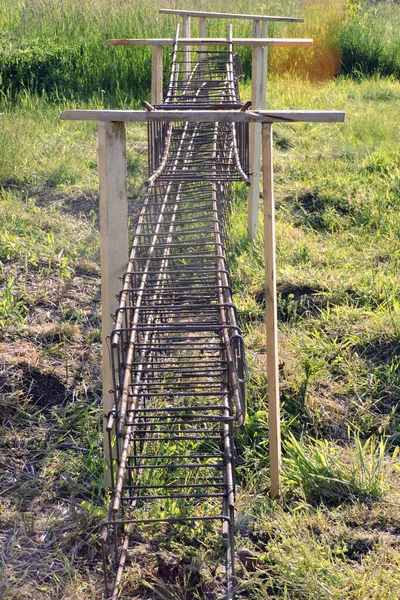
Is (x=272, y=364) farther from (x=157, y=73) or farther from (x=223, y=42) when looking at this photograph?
(x=157, y=73)

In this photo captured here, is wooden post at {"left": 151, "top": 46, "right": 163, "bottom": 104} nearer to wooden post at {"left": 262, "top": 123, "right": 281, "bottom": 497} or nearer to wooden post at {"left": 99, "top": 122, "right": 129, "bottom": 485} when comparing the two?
wooden post at {"left": 262, "top": 123, "right": 281, "bottom": 497}

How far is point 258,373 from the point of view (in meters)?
3.56

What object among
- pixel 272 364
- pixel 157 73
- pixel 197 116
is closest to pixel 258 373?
pixel 272 364

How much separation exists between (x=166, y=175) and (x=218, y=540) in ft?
4.51

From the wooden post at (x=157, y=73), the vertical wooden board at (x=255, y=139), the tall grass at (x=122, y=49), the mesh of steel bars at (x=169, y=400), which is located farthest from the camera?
the tall grass at (x=122, y=49)

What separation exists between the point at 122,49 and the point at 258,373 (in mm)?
5787

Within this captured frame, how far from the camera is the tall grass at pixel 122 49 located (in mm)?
8000

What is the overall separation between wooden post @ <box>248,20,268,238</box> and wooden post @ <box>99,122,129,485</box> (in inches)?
94.7

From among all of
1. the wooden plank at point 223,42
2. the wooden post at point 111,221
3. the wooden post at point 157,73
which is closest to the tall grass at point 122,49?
the wooden post at point 157,73

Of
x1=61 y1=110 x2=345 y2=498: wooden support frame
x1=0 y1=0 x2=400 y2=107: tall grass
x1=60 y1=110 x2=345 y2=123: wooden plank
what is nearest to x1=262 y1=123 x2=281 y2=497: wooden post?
x1=61 y1=110 x2=345 y2=498: wooden support frame

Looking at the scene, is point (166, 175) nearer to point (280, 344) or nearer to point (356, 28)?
point (280, 344)

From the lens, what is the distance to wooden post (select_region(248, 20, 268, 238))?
4.80m

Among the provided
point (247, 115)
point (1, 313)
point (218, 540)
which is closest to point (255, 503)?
point (218, 540)

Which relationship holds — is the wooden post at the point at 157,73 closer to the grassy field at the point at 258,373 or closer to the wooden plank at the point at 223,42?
the wooden plank at the point at 223,42
